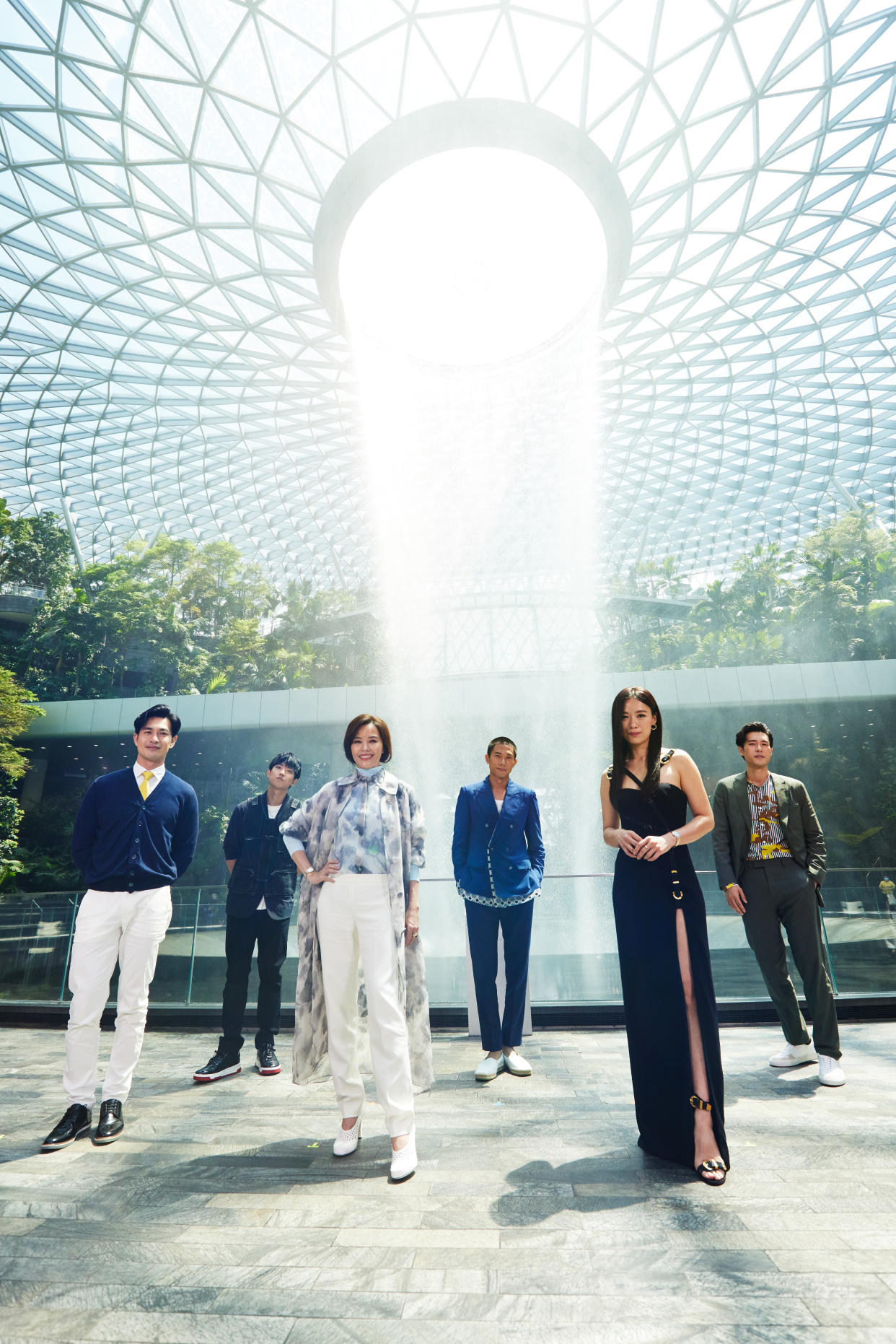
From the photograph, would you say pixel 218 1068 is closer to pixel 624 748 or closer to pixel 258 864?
pixel 258 864

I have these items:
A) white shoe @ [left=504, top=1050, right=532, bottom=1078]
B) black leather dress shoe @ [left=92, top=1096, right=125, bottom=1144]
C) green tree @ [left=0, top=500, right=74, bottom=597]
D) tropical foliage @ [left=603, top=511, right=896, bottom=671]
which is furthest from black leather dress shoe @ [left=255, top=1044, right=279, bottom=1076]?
green tree @ [left=0, top=500, right=74, bottom=597]

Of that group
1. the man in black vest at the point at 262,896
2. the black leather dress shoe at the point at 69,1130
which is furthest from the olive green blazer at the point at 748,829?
the black leather dress shoe at the point at 69,1130

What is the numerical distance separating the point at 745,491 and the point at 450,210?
27.5 meters

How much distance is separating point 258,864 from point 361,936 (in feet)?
7.62

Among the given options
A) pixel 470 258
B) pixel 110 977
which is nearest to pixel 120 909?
pixel 110 977

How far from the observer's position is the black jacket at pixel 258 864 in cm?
551

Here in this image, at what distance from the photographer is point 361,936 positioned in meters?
3.52

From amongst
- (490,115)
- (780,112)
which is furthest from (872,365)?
(490,115)

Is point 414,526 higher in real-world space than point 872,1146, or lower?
higher

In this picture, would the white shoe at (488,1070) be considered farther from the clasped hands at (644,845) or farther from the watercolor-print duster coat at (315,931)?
the clasped hands at (644,845)

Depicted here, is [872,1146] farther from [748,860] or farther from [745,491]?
[745,491]

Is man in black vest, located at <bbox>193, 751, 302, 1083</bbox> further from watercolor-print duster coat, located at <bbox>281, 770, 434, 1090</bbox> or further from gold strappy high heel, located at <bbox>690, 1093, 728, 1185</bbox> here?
gold strappy high heel, located at <bbox>690, 1093, 728, 1185</bbox>

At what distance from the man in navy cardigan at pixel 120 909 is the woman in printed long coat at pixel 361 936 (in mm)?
939

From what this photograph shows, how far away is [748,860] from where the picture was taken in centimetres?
504
